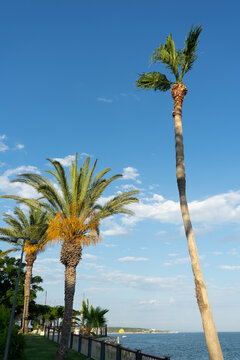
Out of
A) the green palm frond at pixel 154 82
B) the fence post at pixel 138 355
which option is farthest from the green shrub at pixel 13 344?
the green palm frond at pixel 154 82

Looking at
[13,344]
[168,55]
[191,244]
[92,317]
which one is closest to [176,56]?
[168,55]

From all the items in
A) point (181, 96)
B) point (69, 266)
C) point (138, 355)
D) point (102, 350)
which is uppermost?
point (181, 96)

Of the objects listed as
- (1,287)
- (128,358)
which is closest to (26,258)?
(1,287)

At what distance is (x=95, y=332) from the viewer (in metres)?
25.4

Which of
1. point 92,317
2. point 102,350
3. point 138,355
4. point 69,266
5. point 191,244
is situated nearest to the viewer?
point 191,244

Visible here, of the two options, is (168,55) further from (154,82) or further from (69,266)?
(69,266)

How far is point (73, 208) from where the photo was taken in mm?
18531

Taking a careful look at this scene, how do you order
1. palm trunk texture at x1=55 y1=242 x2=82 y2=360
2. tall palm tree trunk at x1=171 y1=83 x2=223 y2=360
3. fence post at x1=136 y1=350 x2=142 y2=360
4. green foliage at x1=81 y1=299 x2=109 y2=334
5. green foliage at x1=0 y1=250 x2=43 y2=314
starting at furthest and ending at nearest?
green foliage at x1=0 y1=250 x2=43 y2=314 < green foliage at x1=81 y1=299 x2=109 y2=334 < palm trunk texture at x1=55 y1=242 x2=82 y2=360 < fence post at x1=136 y1=350 x2=142 y2=360 < tall palm tree trunk at x1=171 y1=83 x2=223 y2=360

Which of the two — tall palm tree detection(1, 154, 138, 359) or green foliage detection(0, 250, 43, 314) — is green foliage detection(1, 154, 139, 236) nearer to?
tall palm tree detection(1, 154, 138, 359)

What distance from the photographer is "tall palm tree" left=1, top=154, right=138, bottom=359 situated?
18078 mm

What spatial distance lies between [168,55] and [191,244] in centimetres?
708

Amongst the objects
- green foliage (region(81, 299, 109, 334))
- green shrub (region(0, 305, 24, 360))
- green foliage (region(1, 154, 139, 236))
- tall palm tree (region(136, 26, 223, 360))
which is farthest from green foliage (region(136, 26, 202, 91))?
green foliage (region(81, 299, 109, 334))

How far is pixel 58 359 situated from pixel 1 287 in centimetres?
2840

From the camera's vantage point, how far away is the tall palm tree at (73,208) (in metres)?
18.1
